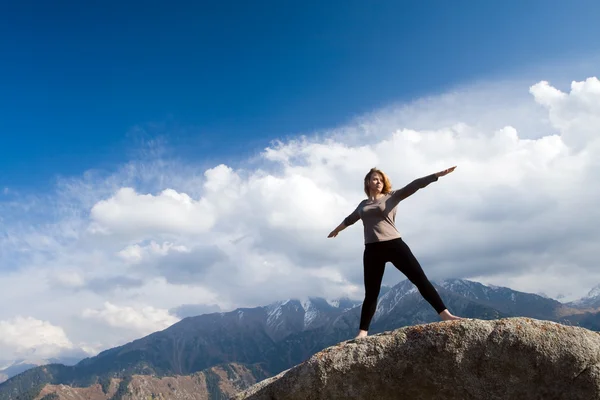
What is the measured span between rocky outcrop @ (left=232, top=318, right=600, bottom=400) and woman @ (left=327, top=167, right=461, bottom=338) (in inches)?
60.1

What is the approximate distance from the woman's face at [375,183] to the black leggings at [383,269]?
1174 mm

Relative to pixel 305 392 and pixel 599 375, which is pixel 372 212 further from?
pixel 599 375

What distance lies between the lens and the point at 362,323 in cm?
834

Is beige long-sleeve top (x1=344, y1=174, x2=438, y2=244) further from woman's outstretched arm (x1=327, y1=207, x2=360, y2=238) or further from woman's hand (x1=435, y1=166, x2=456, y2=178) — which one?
woman's outstretched arm (x1=327, y1=207, x2=360, y2=238)

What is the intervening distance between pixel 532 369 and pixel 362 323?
9.94 feet

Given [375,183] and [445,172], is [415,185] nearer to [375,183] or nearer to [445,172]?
[445,172]

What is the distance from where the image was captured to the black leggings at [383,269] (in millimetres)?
8148

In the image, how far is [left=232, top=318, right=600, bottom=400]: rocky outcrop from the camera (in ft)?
19.6

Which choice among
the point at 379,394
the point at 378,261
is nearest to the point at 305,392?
the point at 379,394

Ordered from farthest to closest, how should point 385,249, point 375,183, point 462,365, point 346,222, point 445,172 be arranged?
point 346,222
point 375,183
point 445,172
point 385,249
point 462,365

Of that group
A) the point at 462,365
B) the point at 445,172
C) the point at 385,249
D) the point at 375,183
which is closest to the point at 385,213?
the point at 385,249

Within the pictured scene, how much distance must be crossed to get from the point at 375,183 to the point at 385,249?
144 cm

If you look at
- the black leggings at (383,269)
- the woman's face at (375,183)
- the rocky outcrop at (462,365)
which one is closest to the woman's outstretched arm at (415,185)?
the woman's face at (375,183)

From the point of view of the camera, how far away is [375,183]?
9.04 metres
